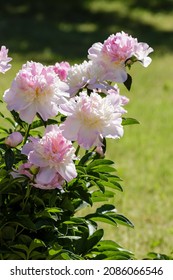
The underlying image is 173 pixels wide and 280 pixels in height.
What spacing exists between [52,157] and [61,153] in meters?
0.03

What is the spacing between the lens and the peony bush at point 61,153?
205 centimetres

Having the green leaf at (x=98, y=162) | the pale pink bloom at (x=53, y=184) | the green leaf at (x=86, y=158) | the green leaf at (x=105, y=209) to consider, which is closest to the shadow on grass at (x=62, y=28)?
the green leaf at (x=105, y=209)

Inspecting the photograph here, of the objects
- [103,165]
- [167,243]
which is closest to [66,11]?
[167,243]

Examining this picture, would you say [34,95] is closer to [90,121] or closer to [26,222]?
[90,121]

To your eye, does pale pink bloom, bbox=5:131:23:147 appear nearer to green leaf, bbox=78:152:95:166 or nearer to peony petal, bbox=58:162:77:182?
peony petal, bbox=58:162:77:182

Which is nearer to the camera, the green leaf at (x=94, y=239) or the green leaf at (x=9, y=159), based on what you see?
the green leaf at (x=9, y=159)

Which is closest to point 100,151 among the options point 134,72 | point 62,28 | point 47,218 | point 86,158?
point 86,158

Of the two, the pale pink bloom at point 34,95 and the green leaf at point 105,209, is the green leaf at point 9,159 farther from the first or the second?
the green leaf at point 105,209

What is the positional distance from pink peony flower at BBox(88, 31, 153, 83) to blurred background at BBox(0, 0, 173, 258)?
0.92 metres

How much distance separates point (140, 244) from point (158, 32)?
989 cm

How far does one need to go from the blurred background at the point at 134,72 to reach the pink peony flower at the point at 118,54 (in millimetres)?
920

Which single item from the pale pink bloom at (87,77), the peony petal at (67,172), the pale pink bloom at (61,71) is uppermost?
the pale pink bloom at (61,71)

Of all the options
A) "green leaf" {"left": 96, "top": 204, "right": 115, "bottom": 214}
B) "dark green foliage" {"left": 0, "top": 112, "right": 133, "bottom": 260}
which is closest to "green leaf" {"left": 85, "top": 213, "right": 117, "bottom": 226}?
"dark green foliage" {"left": 0, "top": 112, "right": 133, "bottom": 260}

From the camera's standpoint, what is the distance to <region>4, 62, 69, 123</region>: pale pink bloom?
207 centimetres
